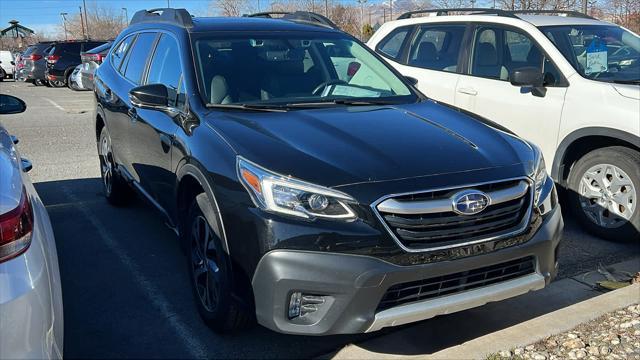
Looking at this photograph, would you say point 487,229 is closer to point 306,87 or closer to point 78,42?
point 306,87

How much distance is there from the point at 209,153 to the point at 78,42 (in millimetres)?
21947

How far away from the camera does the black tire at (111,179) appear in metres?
5.72

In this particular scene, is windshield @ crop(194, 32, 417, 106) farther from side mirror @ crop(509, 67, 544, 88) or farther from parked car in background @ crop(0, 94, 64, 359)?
parked car in background @ crop(0, 94, 64, 359)

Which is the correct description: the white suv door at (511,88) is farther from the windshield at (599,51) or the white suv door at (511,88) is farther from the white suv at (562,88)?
the windshield at (599,51)

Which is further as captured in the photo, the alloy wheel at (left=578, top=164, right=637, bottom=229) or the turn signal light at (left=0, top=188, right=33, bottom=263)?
the alloy wheel at (left=578, top=164, right=637, bottom=229)

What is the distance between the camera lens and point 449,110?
13.1ft

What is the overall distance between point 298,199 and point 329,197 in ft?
0.47

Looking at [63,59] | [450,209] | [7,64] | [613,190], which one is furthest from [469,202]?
[7,64]

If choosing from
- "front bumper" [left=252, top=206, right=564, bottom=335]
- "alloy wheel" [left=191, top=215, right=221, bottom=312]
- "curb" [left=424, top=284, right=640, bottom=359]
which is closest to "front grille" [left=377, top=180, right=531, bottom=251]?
"front bumper" [left=252, top=206, right=564, bottom=335]

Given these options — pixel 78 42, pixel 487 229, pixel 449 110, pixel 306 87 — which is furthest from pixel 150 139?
pixel 78 42

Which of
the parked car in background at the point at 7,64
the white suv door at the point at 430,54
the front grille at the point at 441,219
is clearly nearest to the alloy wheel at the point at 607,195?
the white suv door at the point at 430,54

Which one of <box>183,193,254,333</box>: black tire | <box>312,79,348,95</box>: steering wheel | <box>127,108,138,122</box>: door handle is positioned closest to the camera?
<box>183,193,254,333</box>: black tire

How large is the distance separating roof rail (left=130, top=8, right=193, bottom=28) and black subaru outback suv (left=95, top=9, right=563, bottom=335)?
0.74 ft

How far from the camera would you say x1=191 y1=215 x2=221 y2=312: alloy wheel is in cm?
325
